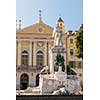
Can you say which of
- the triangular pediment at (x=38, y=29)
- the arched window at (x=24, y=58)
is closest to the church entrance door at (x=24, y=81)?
the arched window at (x=24, y=58)

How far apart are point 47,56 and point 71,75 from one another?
576mm

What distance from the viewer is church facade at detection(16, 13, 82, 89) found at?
516 centimetres

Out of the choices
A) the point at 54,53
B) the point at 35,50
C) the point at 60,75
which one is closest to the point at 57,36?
the point at 54,53

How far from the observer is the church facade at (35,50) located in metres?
5.16

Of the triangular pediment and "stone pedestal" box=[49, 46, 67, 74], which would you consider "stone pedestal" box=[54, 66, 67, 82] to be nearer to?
"stone pedestal" box=[49, 46, 67, 74]

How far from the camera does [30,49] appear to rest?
5211 mm

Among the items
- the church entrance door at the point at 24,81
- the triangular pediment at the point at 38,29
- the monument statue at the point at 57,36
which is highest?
the triangular pediment at the point at 38,29

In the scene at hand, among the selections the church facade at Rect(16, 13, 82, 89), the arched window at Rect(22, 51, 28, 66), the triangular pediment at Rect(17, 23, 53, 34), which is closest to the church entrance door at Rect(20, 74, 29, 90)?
the church facade at Rect(16, 13, 82, 89)

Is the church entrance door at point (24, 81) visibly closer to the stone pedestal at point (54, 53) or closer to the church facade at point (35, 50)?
the church facade at point (35, 50)

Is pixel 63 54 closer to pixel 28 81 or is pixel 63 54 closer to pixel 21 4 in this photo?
pixel 28 81

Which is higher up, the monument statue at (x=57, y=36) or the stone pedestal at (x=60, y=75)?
the monument statue at (x=57, y=36)
